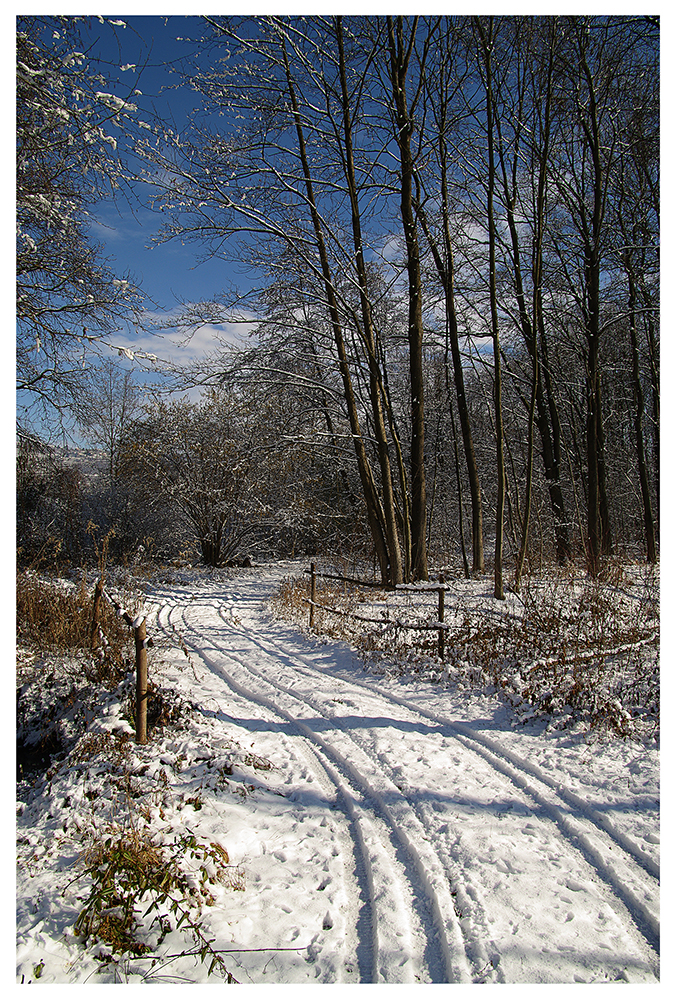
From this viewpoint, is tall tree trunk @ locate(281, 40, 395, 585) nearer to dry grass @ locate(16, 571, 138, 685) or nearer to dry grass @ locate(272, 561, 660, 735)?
dry grass @ locate(272, 561, 660, 735)

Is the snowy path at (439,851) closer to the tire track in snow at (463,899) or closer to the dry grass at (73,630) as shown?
the tire track in snow at (463,899)

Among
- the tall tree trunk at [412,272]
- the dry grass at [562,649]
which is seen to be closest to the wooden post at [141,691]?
the dry grass at [562,649]

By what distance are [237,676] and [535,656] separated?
3732 mm

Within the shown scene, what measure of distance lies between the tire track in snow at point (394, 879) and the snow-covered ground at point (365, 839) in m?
0.01

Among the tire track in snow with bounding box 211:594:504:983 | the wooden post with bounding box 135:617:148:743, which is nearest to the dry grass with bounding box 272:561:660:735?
the tire track in snow with bounding box 211:594:504:983

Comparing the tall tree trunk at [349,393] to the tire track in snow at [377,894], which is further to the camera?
the tall tree trunk at [349,393]

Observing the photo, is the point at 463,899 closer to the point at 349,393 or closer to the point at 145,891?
the point at 145,891

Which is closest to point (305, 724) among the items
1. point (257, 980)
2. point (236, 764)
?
point (236, 764)

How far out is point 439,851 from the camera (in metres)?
3.18

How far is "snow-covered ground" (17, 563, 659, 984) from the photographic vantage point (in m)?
2.41

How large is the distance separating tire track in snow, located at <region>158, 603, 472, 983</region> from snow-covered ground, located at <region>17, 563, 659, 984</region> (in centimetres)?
1

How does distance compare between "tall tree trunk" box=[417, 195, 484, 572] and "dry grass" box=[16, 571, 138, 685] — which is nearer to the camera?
"dry grass" box=[16, 571, 138, 685]

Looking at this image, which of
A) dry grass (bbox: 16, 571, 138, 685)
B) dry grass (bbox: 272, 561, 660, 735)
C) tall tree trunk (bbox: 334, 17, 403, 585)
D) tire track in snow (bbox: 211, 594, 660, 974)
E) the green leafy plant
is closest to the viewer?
the green leafy plant

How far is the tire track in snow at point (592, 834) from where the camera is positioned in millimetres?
2666
